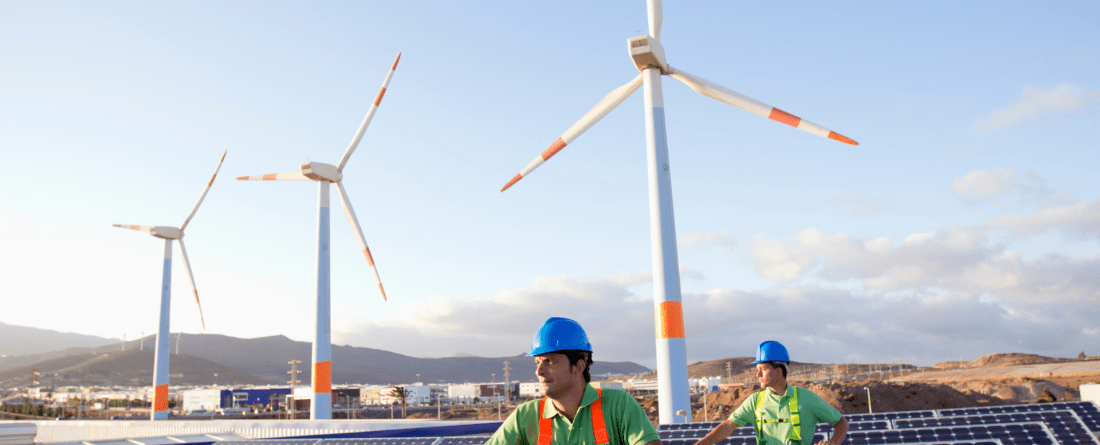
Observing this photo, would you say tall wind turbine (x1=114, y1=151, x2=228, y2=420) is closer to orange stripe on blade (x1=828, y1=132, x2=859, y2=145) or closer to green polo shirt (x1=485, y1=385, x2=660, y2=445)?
orange stripe on blade (x1=828, y1=132, x2=859, y2=145)

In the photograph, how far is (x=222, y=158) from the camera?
67812mm

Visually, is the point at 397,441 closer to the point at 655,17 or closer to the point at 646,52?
the point at 646,52

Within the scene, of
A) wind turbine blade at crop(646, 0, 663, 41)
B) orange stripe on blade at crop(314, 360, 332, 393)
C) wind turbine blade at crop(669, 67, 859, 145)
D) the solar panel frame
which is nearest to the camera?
the solar panel frame


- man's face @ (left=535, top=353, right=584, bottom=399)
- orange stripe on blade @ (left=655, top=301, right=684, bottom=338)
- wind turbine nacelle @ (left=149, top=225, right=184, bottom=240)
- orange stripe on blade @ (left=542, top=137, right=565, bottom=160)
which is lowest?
man's face @ (left=535, top=353, right=584, bottom=399)

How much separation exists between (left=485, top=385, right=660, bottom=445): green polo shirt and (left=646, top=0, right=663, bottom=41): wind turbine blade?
28108mm

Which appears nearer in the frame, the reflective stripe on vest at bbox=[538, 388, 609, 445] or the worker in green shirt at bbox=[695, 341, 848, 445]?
the reflective stripe on vest at bbox=[538, 388, 609, 445]

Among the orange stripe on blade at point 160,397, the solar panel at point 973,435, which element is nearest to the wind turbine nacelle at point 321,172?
the orange stripe on blade at point 160,397

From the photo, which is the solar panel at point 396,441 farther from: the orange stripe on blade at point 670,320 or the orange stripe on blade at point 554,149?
the orange stripe on blade at point 554,149

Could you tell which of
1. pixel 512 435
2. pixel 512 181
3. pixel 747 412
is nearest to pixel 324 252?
pixel 512 181

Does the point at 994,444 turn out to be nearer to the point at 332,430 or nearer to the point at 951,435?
the point at 951,435

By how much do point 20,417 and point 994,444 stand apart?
13372 centimetres

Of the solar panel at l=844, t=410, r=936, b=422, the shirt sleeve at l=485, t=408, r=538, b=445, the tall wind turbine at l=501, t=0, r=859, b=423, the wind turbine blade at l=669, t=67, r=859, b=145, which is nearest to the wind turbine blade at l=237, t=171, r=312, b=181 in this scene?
the tall wind turbine at l=501, t=0, r=859, b=423

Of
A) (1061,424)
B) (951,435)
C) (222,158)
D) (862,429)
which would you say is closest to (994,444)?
(951,435)

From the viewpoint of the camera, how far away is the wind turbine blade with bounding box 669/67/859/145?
28.0 meters
